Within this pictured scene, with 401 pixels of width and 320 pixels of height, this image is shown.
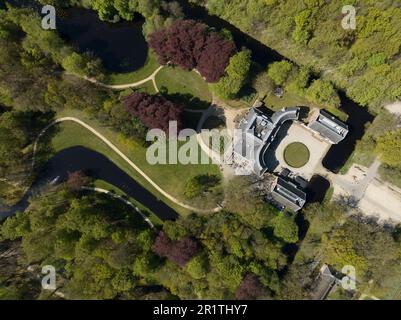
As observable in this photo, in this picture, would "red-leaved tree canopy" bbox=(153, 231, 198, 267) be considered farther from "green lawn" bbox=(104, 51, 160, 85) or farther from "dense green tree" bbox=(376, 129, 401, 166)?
"dense green tree" bbox=(376, 129, 401, 166)

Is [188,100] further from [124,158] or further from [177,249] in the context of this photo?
[177,249]

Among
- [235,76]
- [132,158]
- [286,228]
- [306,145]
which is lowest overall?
[132,158]

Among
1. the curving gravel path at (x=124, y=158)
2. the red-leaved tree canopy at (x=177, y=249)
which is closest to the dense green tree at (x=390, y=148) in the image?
the curving gravel path at (x=124, y=158)

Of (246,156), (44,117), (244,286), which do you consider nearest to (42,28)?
(44,117)

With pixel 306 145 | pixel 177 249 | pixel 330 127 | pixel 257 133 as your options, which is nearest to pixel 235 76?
pixel 257 133
